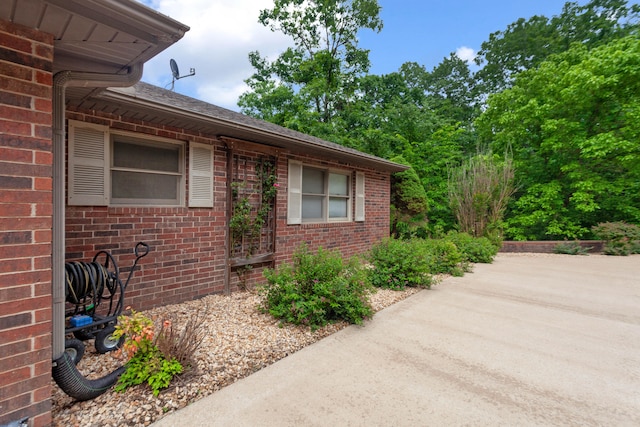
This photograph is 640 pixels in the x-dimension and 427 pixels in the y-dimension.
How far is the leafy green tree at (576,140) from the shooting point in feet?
34.8

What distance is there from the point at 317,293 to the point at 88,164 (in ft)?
10.2

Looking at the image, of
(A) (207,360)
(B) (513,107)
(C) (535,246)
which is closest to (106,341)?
(A) (207,360)

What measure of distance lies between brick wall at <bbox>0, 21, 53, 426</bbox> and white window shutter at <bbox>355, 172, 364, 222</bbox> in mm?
6495

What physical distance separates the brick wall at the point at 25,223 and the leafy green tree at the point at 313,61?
14.6 m

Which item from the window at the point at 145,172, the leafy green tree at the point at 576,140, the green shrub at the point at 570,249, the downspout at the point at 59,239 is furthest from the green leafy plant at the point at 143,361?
the leafy green tree at the point at 576,140

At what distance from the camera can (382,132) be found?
14.8 m

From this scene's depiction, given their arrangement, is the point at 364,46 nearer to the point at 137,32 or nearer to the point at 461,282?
the point at 461,282

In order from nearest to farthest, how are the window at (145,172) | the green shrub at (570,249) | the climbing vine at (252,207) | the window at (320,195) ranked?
the window at (145,172) < the climbing vine at (252,207) < the window at (320,195) < the green shrub at (570,249)

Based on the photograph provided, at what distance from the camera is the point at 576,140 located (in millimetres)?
11359

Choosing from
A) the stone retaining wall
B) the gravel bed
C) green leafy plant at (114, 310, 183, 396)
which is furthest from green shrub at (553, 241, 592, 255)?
green leafy plant at (114, 310, 183, 396)

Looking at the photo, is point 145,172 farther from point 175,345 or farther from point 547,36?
point 547,36

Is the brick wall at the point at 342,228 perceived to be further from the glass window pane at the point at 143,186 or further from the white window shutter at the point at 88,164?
the white window shutter at the point at 88,164

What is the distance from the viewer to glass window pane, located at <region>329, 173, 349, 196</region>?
713cm

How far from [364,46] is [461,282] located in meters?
16.2
